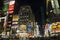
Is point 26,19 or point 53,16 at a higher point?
point 53,16

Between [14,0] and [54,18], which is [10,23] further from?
[54,18]

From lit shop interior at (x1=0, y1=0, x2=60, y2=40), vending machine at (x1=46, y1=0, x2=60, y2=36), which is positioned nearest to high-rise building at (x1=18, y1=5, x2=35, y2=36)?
lit shop interior at (x1=0, y1=0, x2=60, y2=40)

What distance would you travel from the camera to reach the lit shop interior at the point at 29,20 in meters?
15.1

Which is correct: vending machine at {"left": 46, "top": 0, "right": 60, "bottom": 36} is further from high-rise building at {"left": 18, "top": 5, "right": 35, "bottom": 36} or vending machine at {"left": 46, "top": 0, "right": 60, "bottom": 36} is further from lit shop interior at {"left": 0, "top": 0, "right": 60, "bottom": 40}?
high-rise building at {"left": 18, "top": 5, "right": 35, "bottom": 36}

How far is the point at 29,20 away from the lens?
16.2 m

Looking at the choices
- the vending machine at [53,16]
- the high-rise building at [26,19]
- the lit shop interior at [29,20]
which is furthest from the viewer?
the high-rise building at [26,19]

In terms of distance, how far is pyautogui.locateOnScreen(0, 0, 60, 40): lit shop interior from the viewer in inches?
596

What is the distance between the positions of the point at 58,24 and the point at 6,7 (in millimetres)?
4311

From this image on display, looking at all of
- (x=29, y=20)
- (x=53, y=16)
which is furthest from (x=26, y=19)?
(x=53, y=16)

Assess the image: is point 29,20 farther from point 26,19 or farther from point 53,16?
point 53,16

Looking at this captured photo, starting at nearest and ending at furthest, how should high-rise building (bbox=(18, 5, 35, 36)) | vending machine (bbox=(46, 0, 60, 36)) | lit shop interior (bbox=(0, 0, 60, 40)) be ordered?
vending machine (bbox=(46, 0, 60, 36)) < lit shop interior (bbox=(0, 0, 60, 40)) < high-rise building (bbox=(18, 5, 35, 36))

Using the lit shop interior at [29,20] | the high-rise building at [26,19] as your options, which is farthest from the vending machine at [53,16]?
the high-rise building at [26,19]

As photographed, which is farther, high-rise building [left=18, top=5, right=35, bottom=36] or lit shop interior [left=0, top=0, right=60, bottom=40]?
high-rise building [left=18, top=5, right=35, bottom=36]

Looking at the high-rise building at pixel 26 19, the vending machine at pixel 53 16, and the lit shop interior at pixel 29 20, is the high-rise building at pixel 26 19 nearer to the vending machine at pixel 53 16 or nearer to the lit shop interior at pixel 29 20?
the lit shop interior at pixel 29 20
